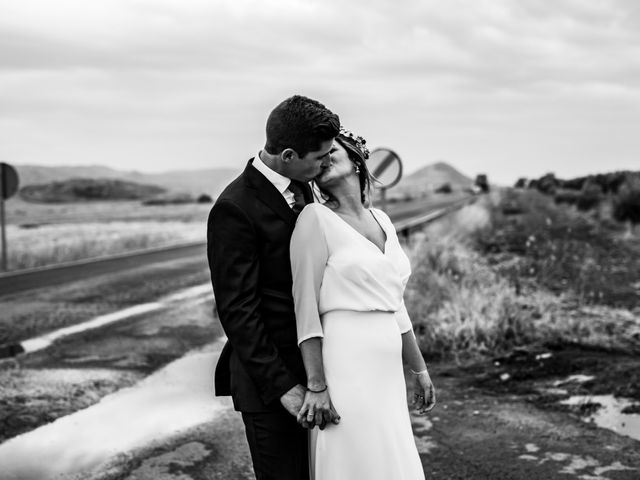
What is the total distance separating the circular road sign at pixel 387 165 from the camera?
14.0m

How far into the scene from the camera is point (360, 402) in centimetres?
298

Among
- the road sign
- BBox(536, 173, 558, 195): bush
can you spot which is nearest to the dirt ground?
the road sign

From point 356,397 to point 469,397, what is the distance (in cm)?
372

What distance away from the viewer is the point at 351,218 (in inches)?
122

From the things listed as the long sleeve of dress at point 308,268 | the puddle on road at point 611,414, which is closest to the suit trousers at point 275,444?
the long sleeve of dress at point 308,268

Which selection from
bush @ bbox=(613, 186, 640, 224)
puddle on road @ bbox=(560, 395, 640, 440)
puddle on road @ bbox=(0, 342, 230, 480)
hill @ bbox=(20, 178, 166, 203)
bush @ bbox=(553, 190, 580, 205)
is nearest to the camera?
puddle on road @ bbox=(0, 342, 230, 480)

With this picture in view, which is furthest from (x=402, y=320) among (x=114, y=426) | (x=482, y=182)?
(x=482, y=182)

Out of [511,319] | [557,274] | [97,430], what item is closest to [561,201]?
[557,274]

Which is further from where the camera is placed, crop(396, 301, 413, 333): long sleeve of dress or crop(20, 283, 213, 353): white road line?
crop(20, 283, 213, 353): white road line

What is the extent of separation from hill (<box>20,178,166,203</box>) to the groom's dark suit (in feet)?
329

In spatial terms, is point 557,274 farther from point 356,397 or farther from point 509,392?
point 356,397

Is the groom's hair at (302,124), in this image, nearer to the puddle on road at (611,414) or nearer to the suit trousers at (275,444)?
the suit trousers at (275,444)

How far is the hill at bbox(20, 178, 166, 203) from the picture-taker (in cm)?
10438

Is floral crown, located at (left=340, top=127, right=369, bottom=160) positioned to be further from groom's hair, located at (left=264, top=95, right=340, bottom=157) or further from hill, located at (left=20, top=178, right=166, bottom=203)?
hill, located at (left=20, top=178, right=166, bottom=203)
